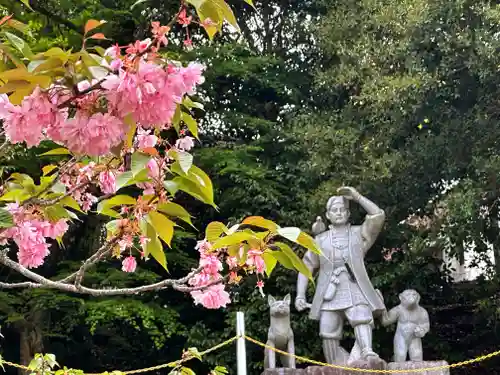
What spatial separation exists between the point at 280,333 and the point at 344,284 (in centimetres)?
57

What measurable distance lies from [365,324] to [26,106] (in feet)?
15.3

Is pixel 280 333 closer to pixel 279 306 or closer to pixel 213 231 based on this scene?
pixel 279 306

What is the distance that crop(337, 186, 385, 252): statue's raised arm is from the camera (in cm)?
552

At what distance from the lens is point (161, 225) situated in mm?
1354

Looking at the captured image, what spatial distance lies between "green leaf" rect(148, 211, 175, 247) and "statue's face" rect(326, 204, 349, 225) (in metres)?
4.35

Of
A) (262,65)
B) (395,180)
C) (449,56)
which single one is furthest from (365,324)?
(262,65)

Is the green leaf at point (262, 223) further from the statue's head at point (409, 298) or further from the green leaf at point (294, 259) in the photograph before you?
the statue's head at point (409, 298)

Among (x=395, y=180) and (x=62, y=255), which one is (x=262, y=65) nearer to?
(x=395, y=180)

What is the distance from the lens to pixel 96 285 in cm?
732

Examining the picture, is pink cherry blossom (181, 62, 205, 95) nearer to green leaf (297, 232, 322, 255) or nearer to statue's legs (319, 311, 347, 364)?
green leaf (297, 232, 322, 255)

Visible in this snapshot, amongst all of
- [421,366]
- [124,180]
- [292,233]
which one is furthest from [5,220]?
[421,366]

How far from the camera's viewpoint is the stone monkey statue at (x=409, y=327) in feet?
18.5

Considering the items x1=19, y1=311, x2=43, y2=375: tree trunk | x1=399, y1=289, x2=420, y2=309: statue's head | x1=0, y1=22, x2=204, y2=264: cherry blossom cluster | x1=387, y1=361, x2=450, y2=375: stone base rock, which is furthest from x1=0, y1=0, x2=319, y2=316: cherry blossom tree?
x1=19, y1=311, x2=43, y2=375: tree trunk

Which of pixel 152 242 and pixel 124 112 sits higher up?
pixel 124 112
